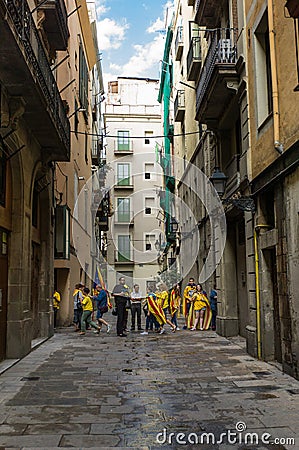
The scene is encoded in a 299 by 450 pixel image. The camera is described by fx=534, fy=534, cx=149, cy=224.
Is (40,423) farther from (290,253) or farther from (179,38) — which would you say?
(179,38)

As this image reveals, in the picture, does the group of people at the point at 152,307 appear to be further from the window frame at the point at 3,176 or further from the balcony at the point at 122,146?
the balcony at the point at 122,146

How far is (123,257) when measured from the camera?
5078cm

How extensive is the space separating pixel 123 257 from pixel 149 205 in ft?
21.4

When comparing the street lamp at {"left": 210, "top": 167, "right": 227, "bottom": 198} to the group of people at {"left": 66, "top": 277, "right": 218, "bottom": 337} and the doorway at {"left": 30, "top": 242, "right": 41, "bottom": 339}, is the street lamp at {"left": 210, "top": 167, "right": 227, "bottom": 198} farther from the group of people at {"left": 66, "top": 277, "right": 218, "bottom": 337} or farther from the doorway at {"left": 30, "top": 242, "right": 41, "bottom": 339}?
the doorway at {"left": 30, "top": 242, "right": 41, "bottom": 339}

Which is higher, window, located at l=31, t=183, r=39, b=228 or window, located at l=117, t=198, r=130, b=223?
window, located at l=117, t=198, r=130, b=223

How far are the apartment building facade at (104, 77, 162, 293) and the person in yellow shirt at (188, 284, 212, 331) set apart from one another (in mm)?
30606

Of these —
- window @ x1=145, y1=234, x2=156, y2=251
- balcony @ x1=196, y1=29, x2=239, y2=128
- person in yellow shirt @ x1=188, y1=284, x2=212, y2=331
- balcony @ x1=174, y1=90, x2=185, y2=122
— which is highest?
balcony @ x1=174, y1=90, x2=185, y2=122

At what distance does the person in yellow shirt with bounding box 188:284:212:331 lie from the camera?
18094 millimetres

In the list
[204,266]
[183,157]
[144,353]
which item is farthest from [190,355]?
[183,157]

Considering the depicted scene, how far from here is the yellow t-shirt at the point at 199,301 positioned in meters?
18.0

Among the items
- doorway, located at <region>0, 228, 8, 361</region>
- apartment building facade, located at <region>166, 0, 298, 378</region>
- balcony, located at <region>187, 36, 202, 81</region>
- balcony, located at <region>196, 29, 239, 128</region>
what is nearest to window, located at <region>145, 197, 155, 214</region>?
balcony, located at <region>187, 36, 202, 81</region>

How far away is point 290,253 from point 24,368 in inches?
221

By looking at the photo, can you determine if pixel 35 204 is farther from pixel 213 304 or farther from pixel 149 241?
pixel 149 241

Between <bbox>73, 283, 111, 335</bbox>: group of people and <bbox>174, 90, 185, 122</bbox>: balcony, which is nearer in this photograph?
<bbox>73, 283, 111, 335</bbox>: group of people
